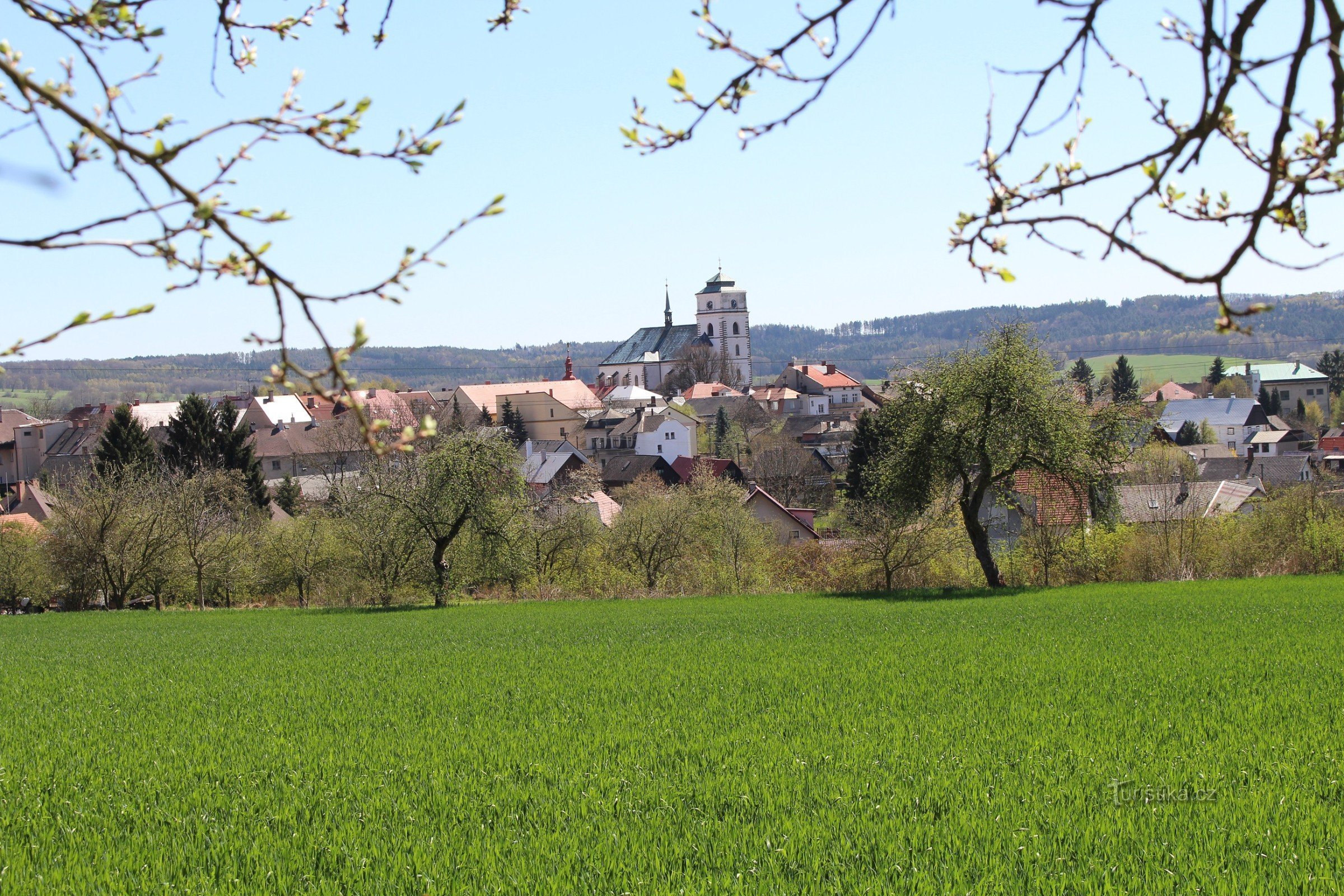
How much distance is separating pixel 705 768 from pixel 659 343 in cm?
15295

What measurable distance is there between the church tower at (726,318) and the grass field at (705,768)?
142281mm

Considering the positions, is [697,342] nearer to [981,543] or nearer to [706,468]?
[706,468]

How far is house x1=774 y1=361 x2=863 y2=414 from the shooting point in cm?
13300

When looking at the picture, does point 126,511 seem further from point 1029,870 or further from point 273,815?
point 1029,870

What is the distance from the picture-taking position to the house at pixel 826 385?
133000 millimetres

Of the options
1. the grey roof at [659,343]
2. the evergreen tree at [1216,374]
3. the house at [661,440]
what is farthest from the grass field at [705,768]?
the grey roof at [659,343]

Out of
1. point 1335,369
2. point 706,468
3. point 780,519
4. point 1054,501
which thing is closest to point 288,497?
point 706,468

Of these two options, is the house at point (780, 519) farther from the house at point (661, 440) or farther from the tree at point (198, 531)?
the house at point (661, 440)

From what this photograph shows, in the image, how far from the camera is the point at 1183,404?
100 metres

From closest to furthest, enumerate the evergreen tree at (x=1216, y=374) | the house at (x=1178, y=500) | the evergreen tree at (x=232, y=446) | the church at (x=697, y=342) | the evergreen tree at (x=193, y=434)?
the house at (x=1178, y=500)
the evergreen tree at (x=232, y=446)
the evergreen tree at (x=193, y=434)
the evergreen tree at (x=1216, y=374)
the church at (x=697, y=342)

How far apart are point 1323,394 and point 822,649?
139374 mm

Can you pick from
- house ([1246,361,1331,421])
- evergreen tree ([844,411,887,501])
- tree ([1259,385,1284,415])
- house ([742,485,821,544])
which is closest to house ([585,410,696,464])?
evergreen tree ([844,411,887,501])

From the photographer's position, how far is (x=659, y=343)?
160 m

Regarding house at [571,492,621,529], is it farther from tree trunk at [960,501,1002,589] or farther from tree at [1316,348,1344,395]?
tree at [1316,348,1344,395]
